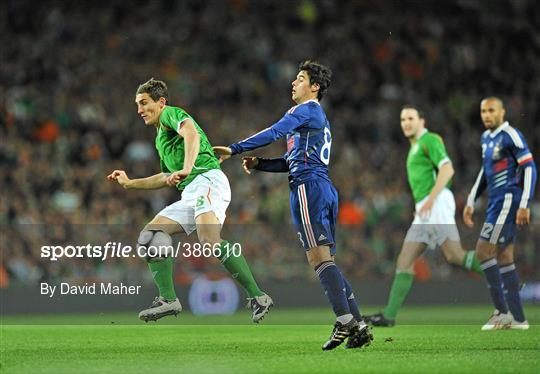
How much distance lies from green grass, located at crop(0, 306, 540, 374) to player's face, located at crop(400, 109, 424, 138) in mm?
2317

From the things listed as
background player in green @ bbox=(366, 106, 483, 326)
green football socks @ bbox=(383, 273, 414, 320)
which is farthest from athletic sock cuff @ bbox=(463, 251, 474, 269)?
green football socks @ bbox=(383, 273, 414, 320)

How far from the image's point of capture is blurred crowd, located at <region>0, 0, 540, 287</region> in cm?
1591

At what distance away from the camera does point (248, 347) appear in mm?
9406

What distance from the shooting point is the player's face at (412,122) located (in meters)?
12.5

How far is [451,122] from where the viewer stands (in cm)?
2275

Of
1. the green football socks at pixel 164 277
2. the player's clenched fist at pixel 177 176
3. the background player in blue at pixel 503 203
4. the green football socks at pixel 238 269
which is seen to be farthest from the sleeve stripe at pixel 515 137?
the player's clenched fist at pixel 177 176

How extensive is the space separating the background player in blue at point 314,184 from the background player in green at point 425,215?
2974mm

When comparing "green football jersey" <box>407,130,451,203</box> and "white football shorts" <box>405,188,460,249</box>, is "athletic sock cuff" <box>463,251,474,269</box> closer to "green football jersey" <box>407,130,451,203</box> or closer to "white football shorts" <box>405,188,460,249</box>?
"white football shorts" <box>405,188,460,249</box>

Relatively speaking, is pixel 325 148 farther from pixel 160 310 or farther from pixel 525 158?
pixel 525 158

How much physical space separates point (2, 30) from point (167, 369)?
51.4 feet

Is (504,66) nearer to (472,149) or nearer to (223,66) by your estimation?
(472,149)

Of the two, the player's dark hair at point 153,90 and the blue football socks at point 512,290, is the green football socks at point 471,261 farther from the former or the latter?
the player's dark hair at point 153,90

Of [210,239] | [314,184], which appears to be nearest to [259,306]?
[210,239]

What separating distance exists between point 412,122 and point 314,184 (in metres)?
3.94
